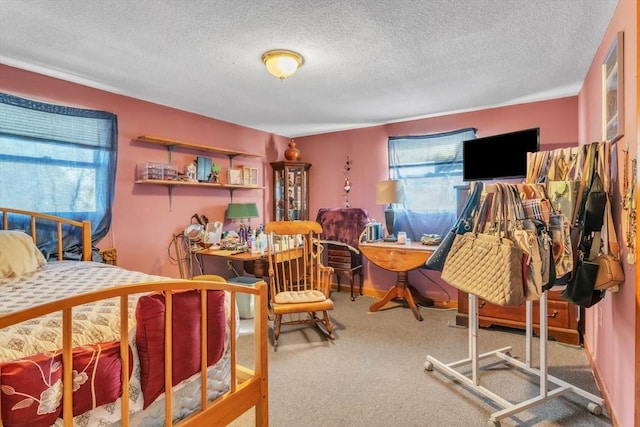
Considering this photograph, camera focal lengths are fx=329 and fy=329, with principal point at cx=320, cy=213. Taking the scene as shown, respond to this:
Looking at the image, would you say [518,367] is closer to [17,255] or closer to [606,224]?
[606,224]

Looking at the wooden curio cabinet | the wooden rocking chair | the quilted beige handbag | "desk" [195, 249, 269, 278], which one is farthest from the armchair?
the quilted beige handbag

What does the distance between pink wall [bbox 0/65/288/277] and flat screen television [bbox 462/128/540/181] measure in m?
2.70

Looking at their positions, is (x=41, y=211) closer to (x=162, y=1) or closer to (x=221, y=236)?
(x=221, y=236)

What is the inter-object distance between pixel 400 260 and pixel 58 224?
9.54 ft

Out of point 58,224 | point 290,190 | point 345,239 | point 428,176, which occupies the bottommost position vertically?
point 345,239

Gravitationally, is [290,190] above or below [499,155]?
below

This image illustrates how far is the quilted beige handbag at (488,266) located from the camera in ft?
5.07

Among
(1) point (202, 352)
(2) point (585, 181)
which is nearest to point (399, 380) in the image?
(1) point (202, 352)

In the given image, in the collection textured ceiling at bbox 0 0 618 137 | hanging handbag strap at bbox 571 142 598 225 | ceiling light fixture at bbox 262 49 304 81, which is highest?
textured ceiling at bbox 0 0 618 137

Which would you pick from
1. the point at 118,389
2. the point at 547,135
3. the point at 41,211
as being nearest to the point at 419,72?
the point at 547,135

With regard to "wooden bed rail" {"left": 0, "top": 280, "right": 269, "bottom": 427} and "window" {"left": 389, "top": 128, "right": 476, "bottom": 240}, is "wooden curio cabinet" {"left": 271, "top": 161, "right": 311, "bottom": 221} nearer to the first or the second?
"window" {"left": 389, "top": 128, "right": 476, "bottom": 240}

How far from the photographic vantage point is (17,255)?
75.1 inches

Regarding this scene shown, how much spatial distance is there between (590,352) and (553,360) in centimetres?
28

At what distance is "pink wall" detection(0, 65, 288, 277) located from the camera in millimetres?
2562
